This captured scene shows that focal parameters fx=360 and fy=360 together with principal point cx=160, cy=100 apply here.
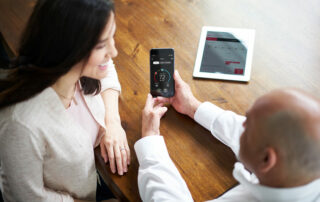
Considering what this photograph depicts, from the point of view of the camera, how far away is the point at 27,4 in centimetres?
162

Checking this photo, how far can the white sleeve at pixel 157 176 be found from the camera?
3.43 ft

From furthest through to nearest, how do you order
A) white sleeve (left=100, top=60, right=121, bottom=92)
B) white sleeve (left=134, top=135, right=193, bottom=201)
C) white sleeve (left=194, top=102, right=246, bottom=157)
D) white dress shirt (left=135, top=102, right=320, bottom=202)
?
white sleeve (left=100, top=60, right=121, bottom=92), white sleeve (left=194, top=102, right=246, bottom=157), white sleeve (left=134, top=135, right=193, bottom=201), white dress shirt (left=135, top=102, right=320, bottom=202)

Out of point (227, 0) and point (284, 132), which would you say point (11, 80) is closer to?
point (284, 132)

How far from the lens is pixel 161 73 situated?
51.3 inches

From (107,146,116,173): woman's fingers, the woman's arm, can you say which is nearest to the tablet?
the woman's arm

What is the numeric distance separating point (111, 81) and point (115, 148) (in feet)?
0.86

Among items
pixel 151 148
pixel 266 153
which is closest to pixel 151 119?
pixel 151 148

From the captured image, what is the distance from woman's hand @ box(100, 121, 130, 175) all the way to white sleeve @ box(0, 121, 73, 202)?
8.2 inches

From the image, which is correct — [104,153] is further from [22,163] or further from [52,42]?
[52,42]

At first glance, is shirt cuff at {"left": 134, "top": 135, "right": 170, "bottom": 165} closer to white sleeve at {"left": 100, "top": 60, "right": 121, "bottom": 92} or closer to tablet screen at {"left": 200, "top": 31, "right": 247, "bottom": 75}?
white sleeve at {"left": 100, "top": 60, "right": 121, "bottom": 92}

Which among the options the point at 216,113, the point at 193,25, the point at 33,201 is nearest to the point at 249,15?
the point at 193,25

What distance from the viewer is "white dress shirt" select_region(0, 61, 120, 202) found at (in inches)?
39.4

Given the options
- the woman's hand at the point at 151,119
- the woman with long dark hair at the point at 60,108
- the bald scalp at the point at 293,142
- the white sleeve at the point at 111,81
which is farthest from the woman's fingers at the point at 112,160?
the bald scalp at the point at 293,142

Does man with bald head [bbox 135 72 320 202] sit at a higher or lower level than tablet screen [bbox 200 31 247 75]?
lower
